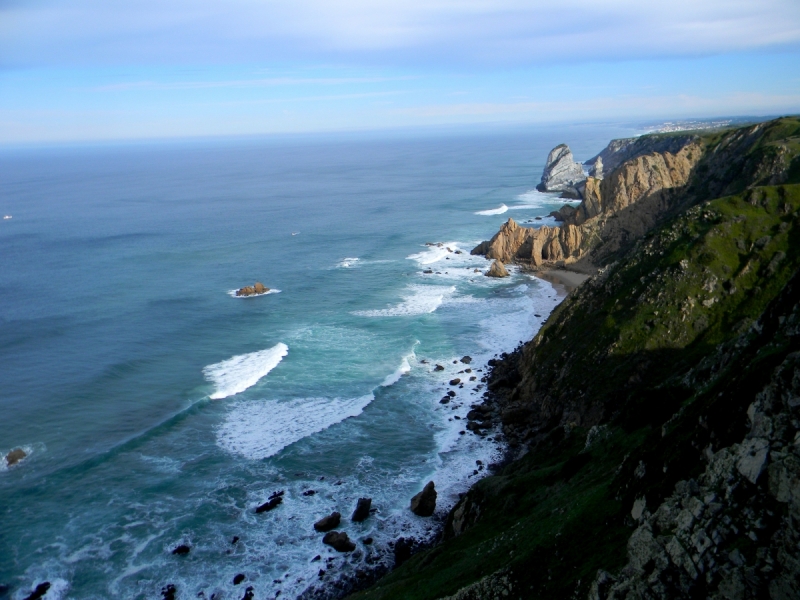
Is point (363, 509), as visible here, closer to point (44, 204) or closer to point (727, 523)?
point (727, 523)

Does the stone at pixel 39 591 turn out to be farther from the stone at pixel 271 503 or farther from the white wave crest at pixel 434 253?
the white wave crest at pixel 434 253

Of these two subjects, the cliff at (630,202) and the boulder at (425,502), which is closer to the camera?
the boulder at (425,502)

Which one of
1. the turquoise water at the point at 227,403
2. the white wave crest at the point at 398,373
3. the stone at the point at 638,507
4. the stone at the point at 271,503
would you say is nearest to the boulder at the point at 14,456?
the turquoise water at the point at 227,403

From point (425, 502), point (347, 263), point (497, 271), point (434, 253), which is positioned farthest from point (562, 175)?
point (425, 502)

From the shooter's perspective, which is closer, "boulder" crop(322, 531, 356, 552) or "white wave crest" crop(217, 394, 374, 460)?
"boulder" crop(322, 531, 356, 552)

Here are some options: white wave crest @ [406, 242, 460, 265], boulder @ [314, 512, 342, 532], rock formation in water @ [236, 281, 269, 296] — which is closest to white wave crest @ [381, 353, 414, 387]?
boulder @ [314, 512, 342, 532]

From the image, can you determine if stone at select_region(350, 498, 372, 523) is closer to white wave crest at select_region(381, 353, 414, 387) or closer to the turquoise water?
the turquoise water
